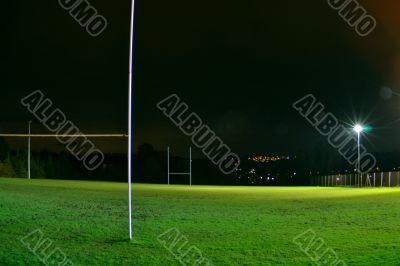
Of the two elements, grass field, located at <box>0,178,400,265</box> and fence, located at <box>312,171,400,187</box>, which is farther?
fence, located at <box>312,171,400,187</box>

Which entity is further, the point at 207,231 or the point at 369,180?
the point at 369,180

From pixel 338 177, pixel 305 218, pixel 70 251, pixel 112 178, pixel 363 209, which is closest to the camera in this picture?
pixel 70 251

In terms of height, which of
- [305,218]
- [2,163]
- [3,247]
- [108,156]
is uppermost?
[108,156]

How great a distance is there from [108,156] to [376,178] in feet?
214

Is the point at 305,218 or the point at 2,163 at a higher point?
the point at 2,163

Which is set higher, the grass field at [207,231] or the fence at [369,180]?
the fence at [369,180]

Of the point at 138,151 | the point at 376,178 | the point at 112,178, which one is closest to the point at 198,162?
the point at 138,151

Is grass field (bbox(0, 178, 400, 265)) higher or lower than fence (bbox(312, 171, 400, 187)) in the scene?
lower

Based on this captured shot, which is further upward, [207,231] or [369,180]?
[369,180]

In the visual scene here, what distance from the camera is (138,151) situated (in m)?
114

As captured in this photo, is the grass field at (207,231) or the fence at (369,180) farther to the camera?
the fence at (369,180)

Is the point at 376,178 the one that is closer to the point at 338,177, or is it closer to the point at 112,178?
the point at 338,177

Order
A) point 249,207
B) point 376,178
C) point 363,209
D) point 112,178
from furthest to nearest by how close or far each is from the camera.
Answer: point 112,178, point 376,178, point 249,207, point 363,209

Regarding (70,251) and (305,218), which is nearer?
(70,251)
